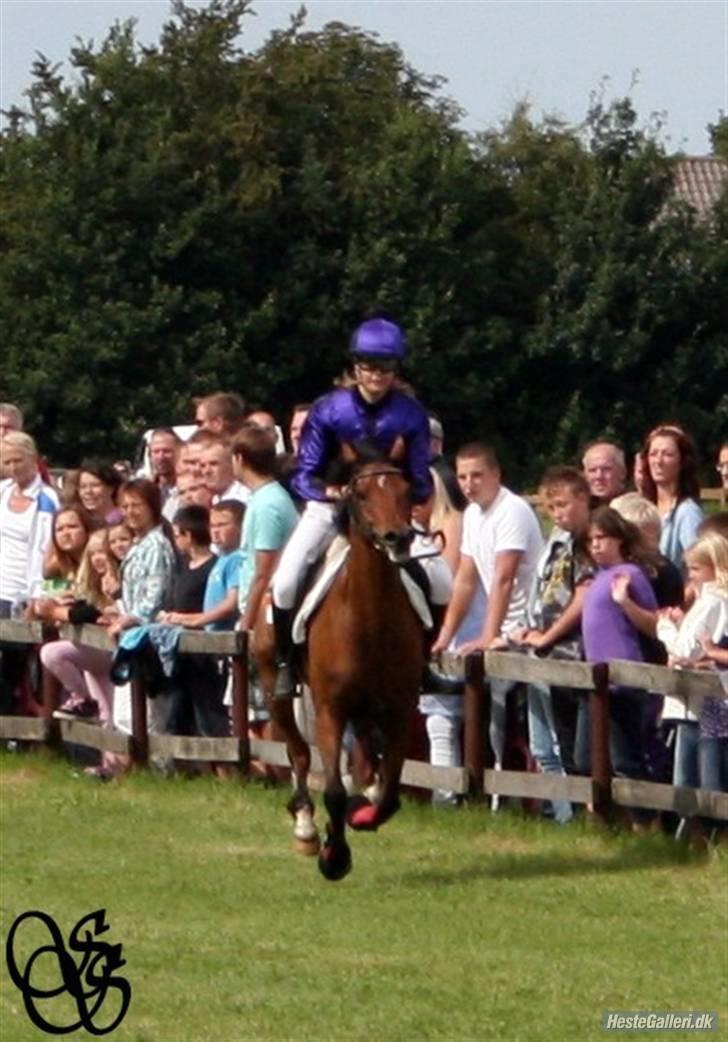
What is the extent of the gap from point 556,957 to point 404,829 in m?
3.09

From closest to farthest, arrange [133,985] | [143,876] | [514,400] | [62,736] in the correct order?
[133,985] < [143,876] < [62,736] < [514,400]

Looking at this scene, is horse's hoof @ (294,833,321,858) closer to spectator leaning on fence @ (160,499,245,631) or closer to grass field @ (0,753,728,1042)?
grass field @ (0,753,728,1042)

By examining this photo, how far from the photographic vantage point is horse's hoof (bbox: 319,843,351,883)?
11.6m

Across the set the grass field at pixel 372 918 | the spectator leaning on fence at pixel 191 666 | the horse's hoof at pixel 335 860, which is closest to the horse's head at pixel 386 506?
the horse's hoof at pixel 335 860

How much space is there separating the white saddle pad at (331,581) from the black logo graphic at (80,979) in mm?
1801

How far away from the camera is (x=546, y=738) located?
13594mm

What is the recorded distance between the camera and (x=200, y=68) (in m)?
56.2

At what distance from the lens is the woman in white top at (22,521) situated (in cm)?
1741

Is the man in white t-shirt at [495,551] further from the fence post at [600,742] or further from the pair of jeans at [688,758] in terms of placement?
Result: the pair of jeans at [688,758]

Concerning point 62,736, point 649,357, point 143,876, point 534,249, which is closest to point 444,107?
point 534,249

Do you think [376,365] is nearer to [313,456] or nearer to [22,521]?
[313,456]

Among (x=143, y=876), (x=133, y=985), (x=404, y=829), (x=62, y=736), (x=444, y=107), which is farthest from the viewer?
(x=444, y=107)

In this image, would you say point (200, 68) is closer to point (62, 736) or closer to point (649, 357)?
point (649, 357)

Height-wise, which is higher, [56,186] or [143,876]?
[56,186]
